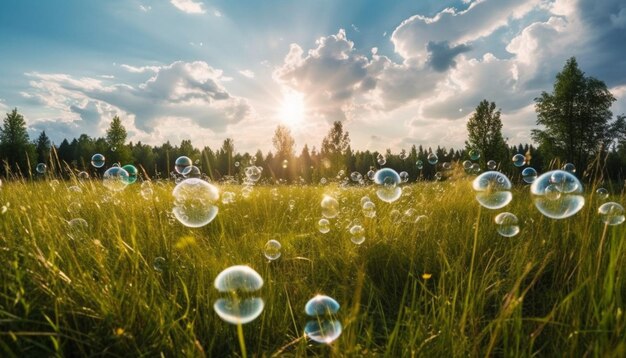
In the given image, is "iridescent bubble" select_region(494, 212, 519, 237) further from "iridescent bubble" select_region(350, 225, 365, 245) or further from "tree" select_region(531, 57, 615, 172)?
"tree" select_region(531, 57, 615, 172)

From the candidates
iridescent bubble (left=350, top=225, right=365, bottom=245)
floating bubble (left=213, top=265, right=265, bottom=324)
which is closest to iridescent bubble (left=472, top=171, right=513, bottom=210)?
iridescent bubble (left=350, top=225, right=365, bottom=245)

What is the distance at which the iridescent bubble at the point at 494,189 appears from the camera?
388 cm

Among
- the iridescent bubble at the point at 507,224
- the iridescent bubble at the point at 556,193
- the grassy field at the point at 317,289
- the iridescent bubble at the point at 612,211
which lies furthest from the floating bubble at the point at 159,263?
the iridescent bubble at the point at 612,211

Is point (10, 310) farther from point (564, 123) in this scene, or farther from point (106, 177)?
point (564, 123)

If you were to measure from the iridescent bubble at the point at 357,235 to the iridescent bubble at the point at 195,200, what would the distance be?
1354mm

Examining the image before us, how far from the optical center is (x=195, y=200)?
13.1ft

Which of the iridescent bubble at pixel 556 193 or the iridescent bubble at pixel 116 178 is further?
the iridescent bubble at pixel 116 178

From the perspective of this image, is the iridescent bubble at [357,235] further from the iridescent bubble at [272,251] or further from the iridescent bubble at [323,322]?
the iridescent bubble at [323,322]

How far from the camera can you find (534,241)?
3.24 m

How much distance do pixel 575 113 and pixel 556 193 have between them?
44542mm

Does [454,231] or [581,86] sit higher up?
[581,86]

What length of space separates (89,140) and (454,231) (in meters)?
85.5

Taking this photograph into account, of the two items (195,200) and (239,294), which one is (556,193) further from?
(195,200)

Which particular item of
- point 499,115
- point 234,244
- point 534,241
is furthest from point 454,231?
point 499,115
